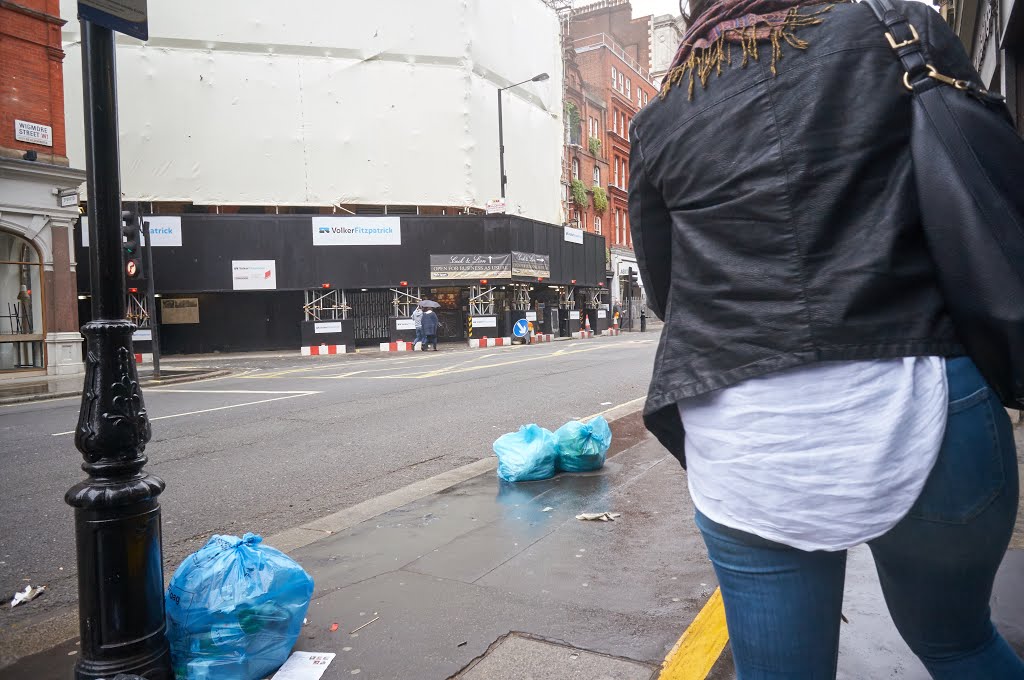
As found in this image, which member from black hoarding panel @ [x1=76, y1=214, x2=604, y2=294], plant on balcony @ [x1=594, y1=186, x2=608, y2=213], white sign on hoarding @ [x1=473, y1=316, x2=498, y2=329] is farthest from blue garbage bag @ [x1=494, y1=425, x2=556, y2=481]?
plant on balcony @ [x1=594, y1=186, x2=608, y2=213]

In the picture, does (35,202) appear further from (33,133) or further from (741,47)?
(741,47)

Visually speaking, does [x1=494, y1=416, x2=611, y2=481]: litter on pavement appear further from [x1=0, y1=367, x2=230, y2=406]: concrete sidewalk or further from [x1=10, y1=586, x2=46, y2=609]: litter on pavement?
[x1=0, y1=367, x2=230, y2=406]: concrete sidewalk

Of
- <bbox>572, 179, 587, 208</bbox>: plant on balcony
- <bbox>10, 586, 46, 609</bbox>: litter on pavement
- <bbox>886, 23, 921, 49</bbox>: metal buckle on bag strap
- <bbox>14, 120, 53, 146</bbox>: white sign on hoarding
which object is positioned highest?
<bbox>572, 179, 587, 208</bbox>: plant on balcony

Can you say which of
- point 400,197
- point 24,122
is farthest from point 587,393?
point 400,197

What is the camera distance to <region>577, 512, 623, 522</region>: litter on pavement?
432 cm

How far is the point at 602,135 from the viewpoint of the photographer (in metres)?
46.7

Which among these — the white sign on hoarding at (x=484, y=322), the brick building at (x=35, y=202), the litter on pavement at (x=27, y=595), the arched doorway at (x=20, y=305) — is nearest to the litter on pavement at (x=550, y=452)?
the litter on pavement at (x=27, y=595)

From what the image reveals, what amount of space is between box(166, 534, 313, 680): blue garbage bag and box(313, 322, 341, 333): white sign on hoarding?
75.3 ft

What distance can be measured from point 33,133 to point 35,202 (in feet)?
5.43

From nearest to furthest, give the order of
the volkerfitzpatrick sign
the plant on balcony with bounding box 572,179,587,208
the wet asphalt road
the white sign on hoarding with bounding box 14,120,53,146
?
the wet asphalt road, the white sign on hoarding with bounding box 14,120,53,146, the volkerfitzpatrick sign, the plant on balcony with bounding box 572,179,587,208

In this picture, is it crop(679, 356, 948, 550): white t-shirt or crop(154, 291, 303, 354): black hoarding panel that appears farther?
crop(154, 291, 303, 354): black hoarding panel

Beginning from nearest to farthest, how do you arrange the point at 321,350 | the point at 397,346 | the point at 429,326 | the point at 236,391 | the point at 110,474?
the point at 110,474 < the point at 236,391 < the point at 429,326 < the point at 321,350 < the point at 397,346

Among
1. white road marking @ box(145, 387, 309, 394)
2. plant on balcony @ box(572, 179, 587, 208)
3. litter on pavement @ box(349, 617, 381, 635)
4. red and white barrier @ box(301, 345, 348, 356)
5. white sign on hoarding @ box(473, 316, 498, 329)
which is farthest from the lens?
plant on balcony @ box(572, 179, 587, 208)

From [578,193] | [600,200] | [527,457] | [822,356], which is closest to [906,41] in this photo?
[822,356]
